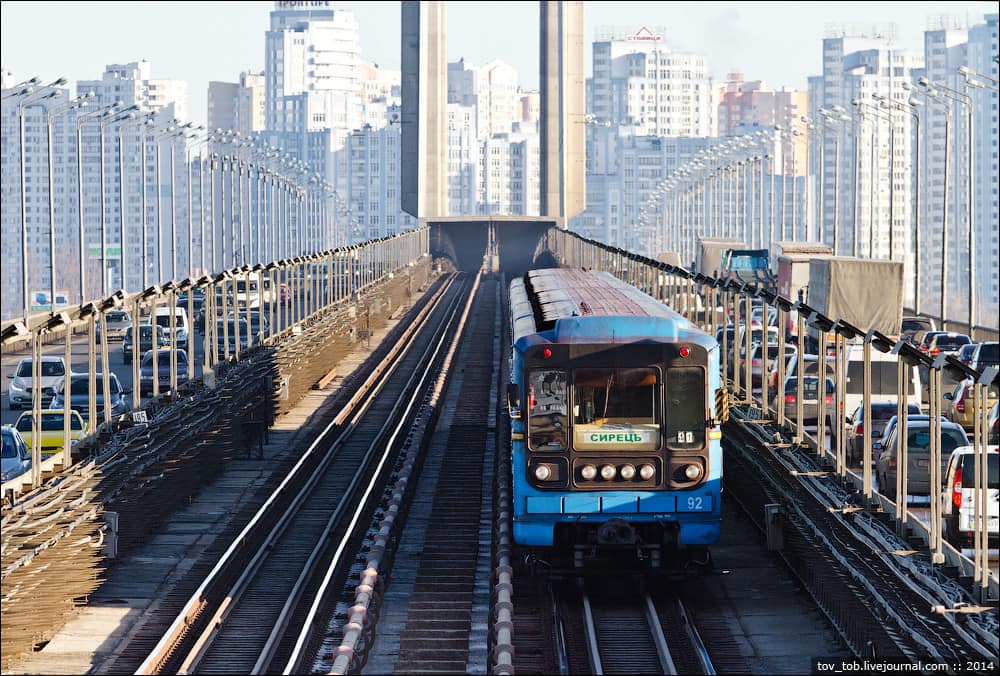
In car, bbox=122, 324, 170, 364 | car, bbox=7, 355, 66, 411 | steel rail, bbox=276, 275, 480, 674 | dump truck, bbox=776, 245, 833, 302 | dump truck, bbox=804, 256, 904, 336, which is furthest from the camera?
dump truck, bbox=776, 245, 833, 302

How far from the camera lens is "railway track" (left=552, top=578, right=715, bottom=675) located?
1627 cm

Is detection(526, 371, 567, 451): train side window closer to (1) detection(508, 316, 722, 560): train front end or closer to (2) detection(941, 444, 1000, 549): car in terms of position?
(1) detection(508, 316, 722, 560): train front end

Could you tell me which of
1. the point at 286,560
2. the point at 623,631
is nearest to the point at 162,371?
the point at 286,560

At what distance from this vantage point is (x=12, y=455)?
26.5 meters

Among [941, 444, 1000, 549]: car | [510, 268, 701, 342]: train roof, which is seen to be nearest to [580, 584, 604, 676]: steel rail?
[510, 268, 701, 342]: train roof

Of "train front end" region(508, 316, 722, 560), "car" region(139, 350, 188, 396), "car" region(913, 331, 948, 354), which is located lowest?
"car" region(139, 350, 188, 396)

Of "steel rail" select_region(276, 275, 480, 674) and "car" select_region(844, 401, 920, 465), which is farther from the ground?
"car" select_region(844, 401, 920, 465)

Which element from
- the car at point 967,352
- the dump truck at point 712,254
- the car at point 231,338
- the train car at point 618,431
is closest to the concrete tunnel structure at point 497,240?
the dump truck at point 712,254

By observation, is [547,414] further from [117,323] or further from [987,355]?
[117,323]

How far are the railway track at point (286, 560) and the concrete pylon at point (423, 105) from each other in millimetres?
75424

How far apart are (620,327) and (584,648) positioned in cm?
322

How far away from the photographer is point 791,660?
55.0ft

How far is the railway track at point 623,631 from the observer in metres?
16.3

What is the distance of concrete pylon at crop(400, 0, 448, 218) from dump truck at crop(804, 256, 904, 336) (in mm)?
68367
